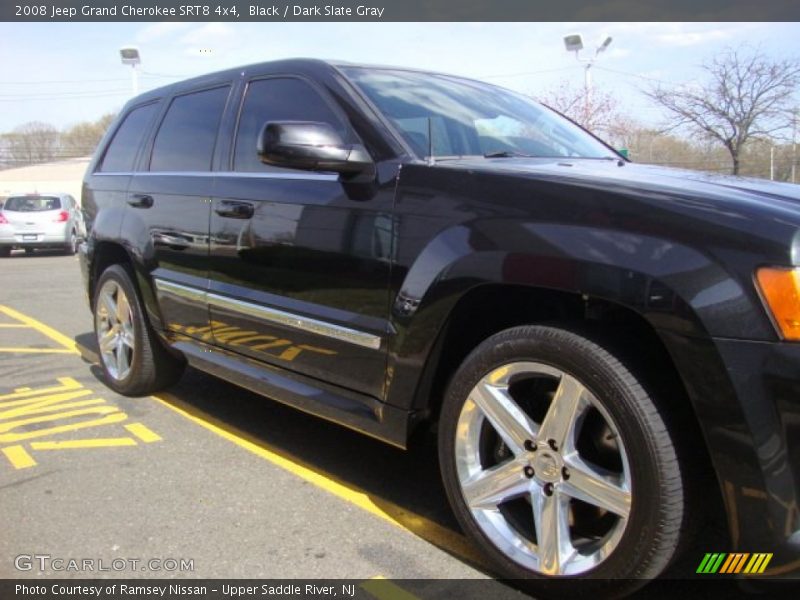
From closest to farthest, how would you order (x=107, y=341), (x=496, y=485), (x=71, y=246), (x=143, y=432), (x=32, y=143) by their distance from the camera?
(x=496, y=485)
(x=143, y=432)
(x=107, y=341)
(x=71, y=246)
(x=32, y=143)

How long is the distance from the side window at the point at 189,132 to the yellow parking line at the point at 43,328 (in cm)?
270

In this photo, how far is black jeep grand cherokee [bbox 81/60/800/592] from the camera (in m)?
1.88

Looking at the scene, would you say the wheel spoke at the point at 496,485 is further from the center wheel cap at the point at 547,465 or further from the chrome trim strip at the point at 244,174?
the chrome trim strip at the point at 244,174

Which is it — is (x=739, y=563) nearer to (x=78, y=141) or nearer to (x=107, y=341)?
(x=107, y=341)

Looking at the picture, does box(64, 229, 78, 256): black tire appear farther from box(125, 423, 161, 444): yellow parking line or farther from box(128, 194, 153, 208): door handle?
box(125, 423, 161, 444): yellow parking line

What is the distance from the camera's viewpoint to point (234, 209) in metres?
3.38

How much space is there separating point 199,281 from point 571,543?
2302mm

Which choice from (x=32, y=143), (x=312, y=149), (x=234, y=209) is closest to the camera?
(x=312, y=149)

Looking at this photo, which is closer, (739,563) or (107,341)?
(739,563)

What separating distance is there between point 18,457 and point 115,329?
117cm

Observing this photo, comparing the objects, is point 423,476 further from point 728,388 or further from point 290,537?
point 728,388

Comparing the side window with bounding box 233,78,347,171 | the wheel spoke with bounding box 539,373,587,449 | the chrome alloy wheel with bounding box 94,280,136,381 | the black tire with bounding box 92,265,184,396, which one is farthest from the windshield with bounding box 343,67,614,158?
the chrome alloy wheel with bounding box 94,280,136,381

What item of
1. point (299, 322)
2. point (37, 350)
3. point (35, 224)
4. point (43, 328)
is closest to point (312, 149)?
point (299, 322)

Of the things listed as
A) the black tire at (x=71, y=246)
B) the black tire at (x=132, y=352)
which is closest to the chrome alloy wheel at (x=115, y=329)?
the black tire at (x=132, y=352)
